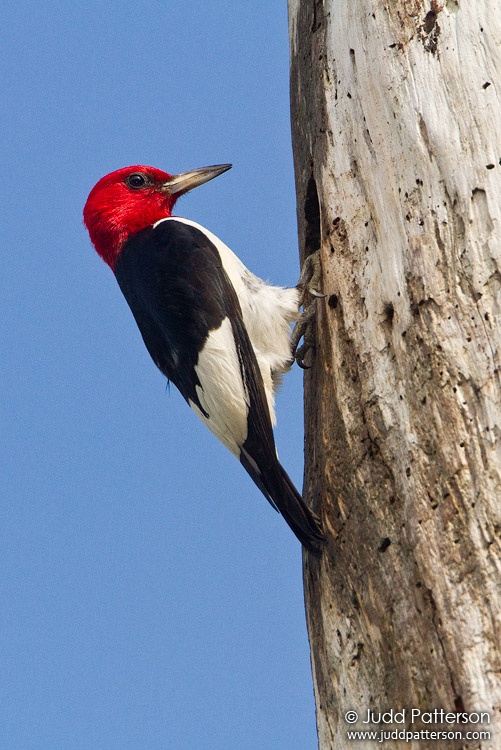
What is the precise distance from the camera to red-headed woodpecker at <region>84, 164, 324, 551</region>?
3.59 m

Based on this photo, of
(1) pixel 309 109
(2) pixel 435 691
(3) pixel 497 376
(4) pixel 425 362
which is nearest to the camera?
(2) pixel 435 691

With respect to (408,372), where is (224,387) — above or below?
above

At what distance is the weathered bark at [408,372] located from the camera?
236 centimetres

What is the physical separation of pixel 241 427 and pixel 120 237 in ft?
4.74

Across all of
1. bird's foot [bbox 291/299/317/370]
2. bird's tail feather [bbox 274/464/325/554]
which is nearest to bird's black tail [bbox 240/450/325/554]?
bird's tail feather [bbox 274/464/325/554]

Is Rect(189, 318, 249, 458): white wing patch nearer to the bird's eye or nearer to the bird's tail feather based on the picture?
the bird's tail feather

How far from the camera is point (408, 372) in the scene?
267 centimetres

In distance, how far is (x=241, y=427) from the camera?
3582 millimetres

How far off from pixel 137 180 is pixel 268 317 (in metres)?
1.27

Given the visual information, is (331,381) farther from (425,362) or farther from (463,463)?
(463,463)

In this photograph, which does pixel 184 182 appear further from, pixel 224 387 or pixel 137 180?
pixel 224 387

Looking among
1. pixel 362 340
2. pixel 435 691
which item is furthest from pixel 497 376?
pixel 435 691

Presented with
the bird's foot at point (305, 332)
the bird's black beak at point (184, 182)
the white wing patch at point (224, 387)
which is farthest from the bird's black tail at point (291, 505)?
the bird's black beak at point (184, 182)

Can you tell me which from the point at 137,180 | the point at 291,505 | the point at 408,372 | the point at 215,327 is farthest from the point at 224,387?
the point at 137,180
